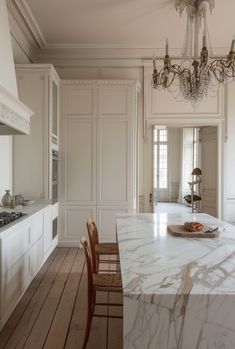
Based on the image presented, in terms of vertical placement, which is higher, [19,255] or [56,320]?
[19,255]

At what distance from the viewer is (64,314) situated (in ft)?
9.51

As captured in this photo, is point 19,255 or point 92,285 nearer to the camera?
point 92,285

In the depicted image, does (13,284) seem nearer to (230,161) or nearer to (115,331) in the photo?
(115,331)

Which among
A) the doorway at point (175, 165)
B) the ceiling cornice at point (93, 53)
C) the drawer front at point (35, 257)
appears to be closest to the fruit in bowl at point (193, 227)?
the drawer front at point (35, 257)

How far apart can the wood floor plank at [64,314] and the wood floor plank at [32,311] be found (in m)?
0.20

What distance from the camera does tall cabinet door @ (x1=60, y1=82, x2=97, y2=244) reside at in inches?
202

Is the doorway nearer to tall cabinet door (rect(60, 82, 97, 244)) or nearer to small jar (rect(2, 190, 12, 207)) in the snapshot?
tall cabinet door (rect(60, 82, 97, 244))

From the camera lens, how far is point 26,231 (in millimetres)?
3084

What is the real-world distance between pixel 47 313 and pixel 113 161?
2.76 metres

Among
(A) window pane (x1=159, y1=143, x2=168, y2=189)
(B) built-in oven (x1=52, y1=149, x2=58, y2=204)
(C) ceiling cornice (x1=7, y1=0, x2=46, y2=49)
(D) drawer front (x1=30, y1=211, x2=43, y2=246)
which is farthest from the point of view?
(A) window pane (x1=159, y1=143, x2=168, y2=189)

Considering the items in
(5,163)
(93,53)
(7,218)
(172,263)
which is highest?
(93,53)

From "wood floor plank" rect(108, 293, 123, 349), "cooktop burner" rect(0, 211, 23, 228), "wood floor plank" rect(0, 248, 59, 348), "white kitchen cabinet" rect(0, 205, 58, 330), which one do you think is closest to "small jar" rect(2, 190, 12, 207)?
"white kitchen cabinet" rect(0, 205, 58, 330)

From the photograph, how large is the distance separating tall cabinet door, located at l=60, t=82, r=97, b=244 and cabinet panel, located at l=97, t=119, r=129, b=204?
0.14m

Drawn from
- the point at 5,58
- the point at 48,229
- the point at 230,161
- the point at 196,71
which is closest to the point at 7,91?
the point at 5,58
